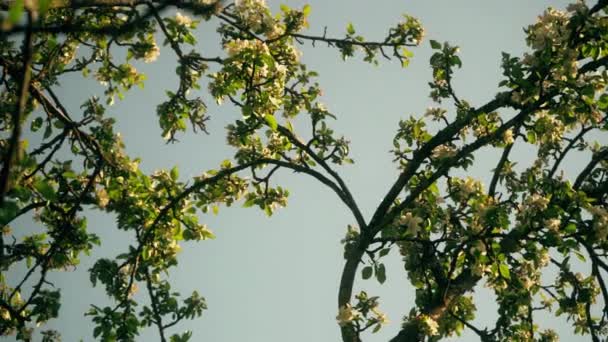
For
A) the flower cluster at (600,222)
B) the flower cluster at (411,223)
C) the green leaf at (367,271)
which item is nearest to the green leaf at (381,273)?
the green leaf at (367,271)

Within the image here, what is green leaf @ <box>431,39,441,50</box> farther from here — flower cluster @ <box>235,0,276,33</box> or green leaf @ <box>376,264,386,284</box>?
green leaf @ <box>376,264,386,284</box>

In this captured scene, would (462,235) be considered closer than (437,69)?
Yes

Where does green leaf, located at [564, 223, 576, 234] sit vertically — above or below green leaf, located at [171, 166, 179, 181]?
below

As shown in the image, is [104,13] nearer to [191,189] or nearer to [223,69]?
[223,69]

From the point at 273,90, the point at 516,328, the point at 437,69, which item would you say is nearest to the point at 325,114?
the point at 273,90

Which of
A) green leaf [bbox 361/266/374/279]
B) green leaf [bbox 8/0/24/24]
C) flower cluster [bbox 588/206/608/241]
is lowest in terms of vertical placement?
green leaf [bbox 8/0/24/24]

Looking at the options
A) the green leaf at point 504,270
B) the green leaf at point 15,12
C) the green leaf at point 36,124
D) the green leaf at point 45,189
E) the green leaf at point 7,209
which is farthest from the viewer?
the green leaf at point 36,124

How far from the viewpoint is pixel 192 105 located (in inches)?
253

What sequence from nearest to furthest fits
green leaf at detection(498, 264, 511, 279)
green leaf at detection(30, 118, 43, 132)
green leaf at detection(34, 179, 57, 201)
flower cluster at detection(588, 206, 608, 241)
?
green leaf at detection(34, 179, 57, 201), flower cluster at detection(588, 206, 608, 241), green leaf at detection(498, 264, 511, 279), green leaf at detection(30, 118, 43, 132)

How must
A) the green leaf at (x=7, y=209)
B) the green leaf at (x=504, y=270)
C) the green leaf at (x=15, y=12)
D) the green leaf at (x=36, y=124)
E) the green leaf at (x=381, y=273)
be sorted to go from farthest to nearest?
the green leaf at (x=36, y=124) < the green leaf at (x=381, y=273) < the green leaf at (x=504, y=270) < the green leaf at (x=7, y=209) < the green leaf at (x=15, y=12)

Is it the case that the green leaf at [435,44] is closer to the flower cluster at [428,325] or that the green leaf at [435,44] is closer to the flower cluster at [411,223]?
the flower cluster at [411,223]

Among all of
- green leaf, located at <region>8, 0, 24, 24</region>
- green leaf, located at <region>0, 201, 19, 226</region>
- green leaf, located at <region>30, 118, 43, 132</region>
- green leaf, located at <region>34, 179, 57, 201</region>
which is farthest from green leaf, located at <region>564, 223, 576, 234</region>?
green leaf, located at <region>30, 118, 43, 132</region>

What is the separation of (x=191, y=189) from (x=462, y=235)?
3.42 meters

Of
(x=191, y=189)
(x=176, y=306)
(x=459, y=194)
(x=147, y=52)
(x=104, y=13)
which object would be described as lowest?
(x=176, y=306)
